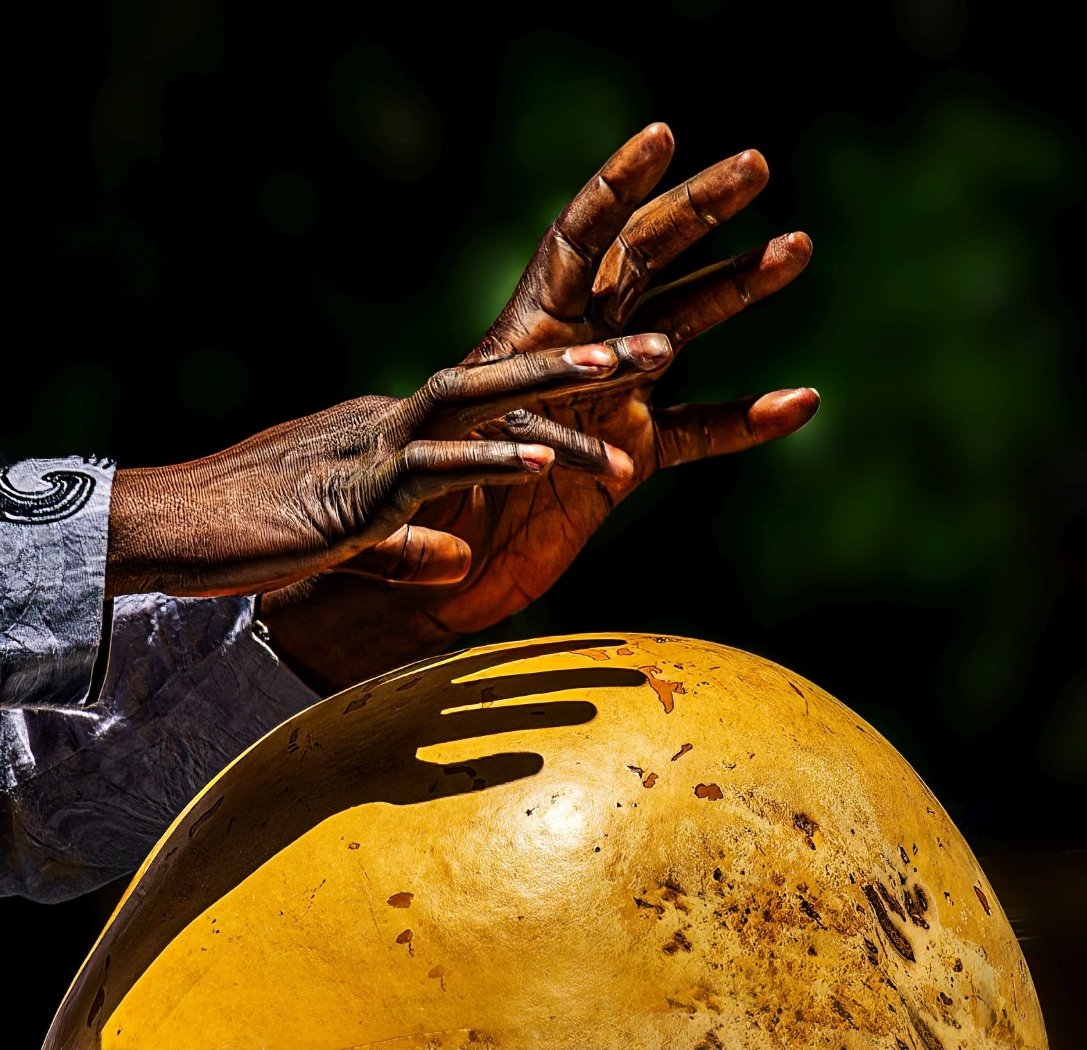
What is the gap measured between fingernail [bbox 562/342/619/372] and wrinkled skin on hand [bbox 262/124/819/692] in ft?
0.66

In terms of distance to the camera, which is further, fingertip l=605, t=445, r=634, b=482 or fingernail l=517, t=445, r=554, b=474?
fingertip l=605, t=445, r=634, b=482

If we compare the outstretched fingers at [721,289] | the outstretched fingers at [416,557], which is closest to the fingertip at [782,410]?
the outstretched fingers at [721,289]

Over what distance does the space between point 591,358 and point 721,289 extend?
17.0 inches

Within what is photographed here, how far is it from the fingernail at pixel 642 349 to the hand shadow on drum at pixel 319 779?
0.28 meters

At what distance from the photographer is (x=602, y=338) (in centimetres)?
159

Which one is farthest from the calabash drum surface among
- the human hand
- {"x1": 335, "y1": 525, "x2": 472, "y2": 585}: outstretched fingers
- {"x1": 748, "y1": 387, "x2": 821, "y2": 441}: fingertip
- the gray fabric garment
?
the gray fabric garment

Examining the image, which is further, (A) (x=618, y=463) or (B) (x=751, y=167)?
(B) (x=751, y=167)

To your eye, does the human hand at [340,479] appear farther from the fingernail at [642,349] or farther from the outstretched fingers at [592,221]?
the outstretched fingers at [592,221]

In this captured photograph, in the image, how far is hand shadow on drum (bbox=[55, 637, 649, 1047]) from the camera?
1.13 meters

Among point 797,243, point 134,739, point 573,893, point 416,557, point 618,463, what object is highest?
point 797,243

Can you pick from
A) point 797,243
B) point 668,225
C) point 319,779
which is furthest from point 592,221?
point 319,779

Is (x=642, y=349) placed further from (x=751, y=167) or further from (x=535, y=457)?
(x=751, y=167)

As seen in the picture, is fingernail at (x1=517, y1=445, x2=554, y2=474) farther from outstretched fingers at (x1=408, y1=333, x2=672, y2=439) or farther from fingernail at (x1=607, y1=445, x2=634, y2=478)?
fingernail at (x1=607, y1=445, x2=634, y2=478)

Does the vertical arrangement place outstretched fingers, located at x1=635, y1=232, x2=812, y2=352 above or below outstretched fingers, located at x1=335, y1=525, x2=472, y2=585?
above
